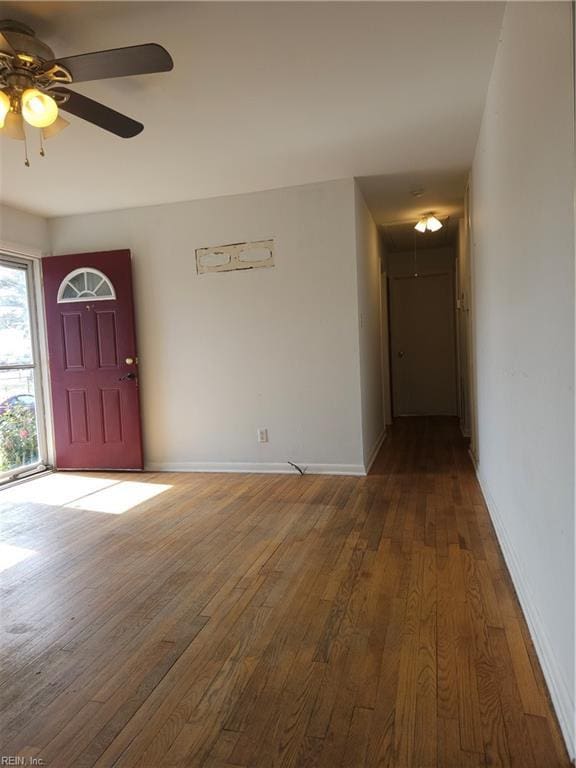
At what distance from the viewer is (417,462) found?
4.45 m

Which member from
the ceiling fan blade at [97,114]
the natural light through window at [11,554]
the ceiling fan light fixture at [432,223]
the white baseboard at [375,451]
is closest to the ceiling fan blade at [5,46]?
the ceiling fan blade at [97,114]

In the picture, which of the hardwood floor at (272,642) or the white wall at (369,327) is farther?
the white wall at (369,327)

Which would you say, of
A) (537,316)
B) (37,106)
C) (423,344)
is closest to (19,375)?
(37,106)

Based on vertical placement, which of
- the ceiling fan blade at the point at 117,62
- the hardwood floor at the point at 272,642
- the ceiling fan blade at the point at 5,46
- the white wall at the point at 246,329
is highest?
the ceiling fan blade at the point at 5,46

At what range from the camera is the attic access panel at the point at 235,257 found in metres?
4.28

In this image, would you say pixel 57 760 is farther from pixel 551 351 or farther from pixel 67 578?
pixel 551 351

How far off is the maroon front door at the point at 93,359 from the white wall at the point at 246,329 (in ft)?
0.50

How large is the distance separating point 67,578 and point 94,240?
340cm

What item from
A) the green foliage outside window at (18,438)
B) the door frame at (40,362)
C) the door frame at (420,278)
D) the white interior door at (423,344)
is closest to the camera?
the green foliage outside window at (18,438)

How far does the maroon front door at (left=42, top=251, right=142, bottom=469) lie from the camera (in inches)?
181

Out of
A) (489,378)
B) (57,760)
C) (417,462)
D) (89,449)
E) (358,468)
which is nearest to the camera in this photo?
(57,760)

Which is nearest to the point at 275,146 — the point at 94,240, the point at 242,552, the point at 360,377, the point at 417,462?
the point at 360,377

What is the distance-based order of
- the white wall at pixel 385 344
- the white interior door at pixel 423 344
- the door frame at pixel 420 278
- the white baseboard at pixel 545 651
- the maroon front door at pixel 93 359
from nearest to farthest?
the white baseboard at pixel 545 651, the maroon front door at pixel 93 359, the white wall at pixel 385 344, the door frame at pixel 420 278, the white interior door at pixel 423 344

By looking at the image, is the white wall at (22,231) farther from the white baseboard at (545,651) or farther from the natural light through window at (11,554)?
the white baseboard at (545,651)
